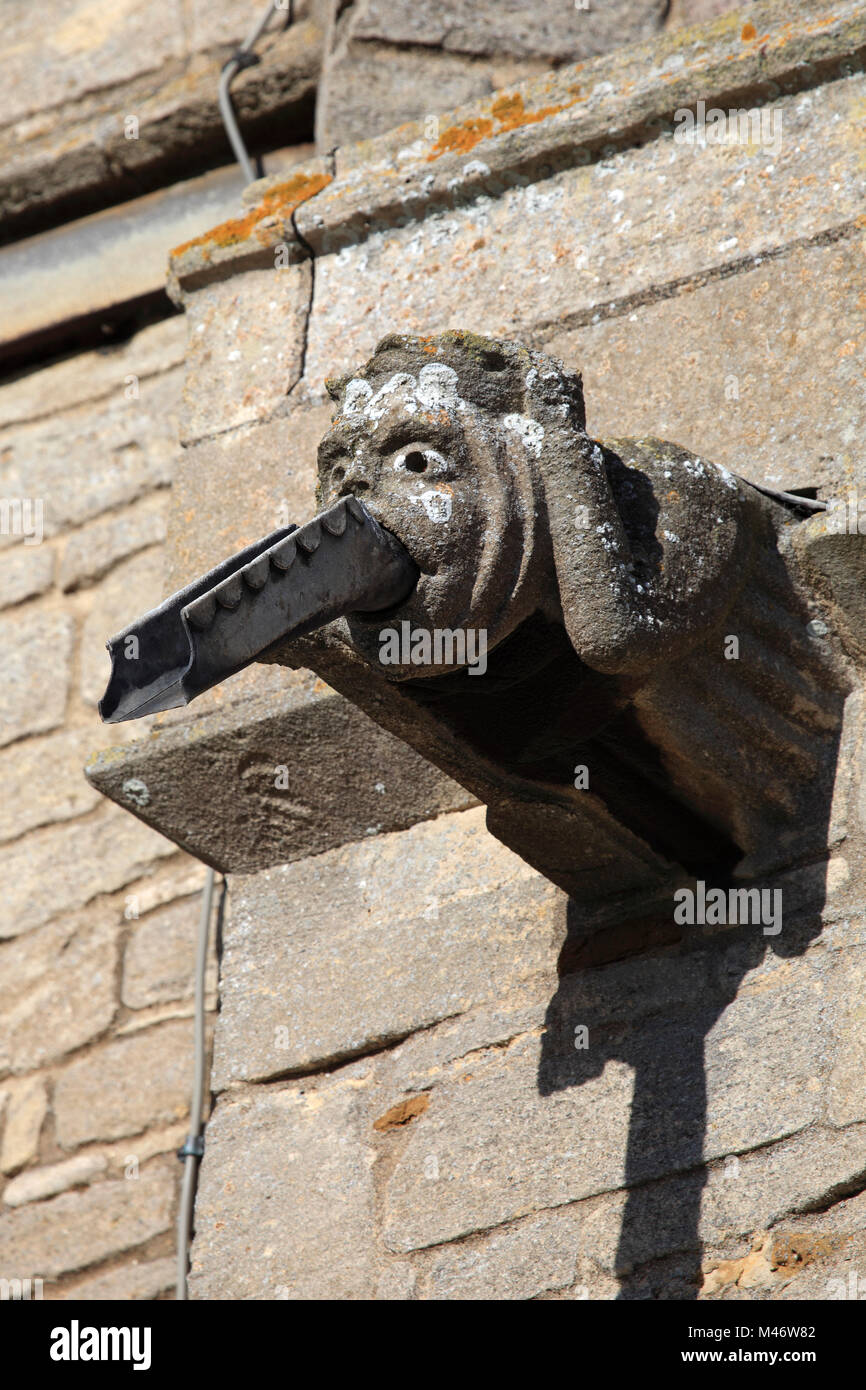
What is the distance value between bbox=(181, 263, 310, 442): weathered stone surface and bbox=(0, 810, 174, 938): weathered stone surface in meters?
0.99

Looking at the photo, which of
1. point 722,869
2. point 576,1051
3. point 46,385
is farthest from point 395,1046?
point 46,385

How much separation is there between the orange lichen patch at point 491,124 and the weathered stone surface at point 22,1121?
184cm

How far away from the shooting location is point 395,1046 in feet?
7.54

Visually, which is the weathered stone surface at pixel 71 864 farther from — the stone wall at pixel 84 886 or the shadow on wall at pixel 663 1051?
the shadow on wall at pixel 663 1051

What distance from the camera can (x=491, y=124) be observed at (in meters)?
2.63

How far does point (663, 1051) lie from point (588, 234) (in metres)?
1.21

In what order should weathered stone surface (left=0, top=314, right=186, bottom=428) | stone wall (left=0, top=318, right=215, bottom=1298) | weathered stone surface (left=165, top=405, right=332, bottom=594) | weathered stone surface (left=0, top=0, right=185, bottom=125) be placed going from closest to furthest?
weathered stone surface (left=165, top=405, right=332, bottom=594) → stone wall (left=0, top=318, right=215, bottom=1298) → weathered stone surface (left=0, top=314, right=186, bottom=428) → weathered stone surface (left=0, top=0, right=185, bottom=125)

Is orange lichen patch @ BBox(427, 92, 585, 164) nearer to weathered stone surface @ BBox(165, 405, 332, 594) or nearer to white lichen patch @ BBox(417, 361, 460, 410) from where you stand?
weathered stone surface @ BBox(165, 405, 332, 594)

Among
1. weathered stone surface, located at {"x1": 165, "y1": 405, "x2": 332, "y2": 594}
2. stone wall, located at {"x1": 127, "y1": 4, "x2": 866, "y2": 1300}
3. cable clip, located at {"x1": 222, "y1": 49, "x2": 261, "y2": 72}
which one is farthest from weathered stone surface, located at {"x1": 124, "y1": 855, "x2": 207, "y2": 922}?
cable clip, located at {"x1": 222, "y1": 49, "x2": 261, "y2": 72}

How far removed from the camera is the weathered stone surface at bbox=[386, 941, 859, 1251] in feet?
6.39

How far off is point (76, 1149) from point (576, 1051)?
1373 millimetres

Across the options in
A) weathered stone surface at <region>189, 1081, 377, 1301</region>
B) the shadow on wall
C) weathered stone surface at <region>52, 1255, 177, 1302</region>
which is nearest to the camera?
the shadow on wall
